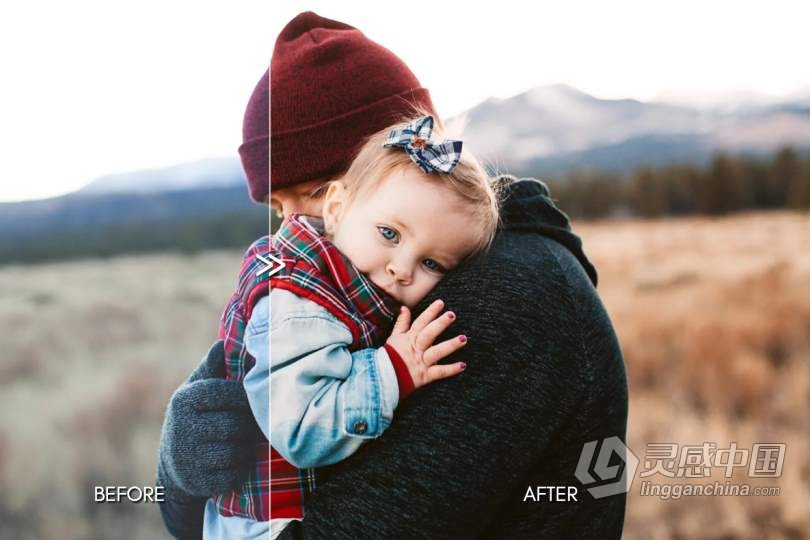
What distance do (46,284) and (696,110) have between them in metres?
5.24

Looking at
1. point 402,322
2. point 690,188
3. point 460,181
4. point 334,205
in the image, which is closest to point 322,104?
point 334,205

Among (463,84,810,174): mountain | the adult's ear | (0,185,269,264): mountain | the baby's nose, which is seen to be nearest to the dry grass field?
(0,185,269,264): mountain

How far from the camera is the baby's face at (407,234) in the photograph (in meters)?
0.90

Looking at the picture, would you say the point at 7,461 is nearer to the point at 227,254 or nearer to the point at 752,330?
the point at 227,254

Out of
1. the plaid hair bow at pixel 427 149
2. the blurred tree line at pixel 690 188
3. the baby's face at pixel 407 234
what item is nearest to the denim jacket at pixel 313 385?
the baby's face at pixel 407 234

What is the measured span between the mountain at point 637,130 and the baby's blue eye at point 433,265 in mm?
3168

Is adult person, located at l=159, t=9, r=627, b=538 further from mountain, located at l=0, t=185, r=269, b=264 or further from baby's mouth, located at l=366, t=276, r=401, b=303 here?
mountain, located at l=0, t=185, r=269, b=264

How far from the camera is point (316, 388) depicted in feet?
2.61

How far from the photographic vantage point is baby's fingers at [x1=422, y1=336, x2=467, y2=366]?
0.79 metres

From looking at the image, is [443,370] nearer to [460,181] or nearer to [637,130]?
[460,181]

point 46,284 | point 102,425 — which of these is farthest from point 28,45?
point 102,425

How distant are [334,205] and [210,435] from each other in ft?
1.08

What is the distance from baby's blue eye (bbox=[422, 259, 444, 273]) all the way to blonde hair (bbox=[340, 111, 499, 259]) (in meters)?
0.04

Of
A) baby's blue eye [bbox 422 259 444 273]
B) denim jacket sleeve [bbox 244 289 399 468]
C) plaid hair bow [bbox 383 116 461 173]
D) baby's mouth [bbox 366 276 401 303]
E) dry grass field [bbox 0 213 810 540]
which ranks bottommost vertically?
dry grass field [bbox 0 213 810 540]
